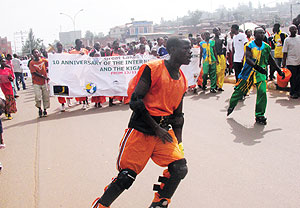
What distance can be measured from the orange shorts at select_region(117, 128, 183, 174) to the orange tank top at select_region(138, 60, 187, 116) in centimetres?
25

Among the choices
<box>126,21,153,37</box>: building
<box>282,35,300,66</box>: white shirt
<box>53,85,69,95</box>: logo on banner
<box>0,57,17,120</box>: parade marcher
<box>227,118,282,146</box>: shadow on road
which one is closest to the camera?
<box>227,118,282,146</box>: shadow on road

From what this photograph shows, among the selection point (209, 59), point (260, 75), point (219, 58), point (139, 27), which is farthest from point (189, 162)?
point (139, 27)

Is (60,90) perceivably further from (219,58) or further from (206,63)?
(219,58)

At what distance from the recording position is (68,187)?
434cm

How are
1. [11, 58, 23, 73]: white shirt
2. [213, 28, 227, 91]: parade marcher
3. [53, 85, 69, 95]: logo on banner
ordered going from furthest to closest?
[11, 58, 23, 73]: white shirt < [213, 28, 227, 91]: parade marcher < [53, 85, 69, 95]: logo on banner

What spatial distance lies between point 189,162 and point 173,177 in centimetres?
194

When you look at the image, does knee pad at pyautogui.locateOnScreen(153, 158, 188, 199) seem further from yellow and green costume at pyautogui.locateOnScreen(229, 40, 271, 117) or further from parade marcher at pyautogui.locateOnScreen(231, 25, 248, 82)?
parade marcher at pyautogui.locateOnScreen(231, 25, 248, 82)

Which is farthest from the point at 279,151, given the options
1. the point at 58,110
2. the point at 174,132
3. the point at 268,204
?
the point at 58,110

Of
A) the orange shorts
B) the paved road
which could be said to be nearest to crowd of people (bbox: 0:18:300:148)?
the paved road

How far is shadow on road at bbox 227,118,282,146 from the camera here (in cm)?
583

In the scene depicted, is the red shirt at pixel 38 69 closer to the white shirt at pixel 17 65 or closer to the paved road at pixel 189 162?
the paved road at pixel 189 162

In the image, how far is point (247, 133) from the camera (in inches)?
248

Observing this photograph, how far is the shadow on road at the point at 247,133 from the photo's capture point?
5.83m

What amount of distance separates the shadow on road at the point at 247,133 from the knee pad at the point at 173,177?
9.35 ft
